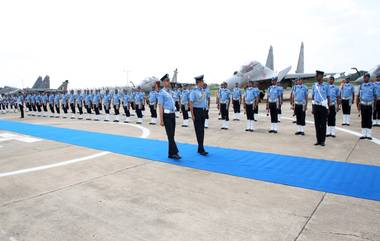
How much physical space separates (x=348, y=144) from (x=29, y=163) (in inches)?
316

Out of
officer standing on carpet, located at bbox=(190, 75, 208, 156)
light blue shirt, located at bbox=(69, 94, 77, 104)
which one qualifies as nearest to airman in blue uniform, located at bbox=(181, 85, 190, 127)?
officer standing on carpet, located at bbox=(190, 75, 208, 156)

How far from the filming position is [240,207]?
385 centimetres

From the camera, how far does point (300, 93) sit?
9.41 m

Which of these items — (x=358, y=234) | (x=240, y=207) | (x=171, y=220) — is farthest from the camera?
(x=240, y=207)

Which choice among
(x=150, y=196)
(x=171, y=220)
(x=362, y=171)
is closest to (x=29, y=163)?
(x=150, y=196)

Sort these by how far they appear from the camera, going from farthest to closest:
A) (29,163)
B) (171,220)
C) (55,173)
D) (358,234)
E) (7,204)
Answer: (29,163) < (55,173) < (7,204) < (171,220) < (358,234)

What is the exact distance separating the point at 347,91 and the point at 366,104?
10.3 feet

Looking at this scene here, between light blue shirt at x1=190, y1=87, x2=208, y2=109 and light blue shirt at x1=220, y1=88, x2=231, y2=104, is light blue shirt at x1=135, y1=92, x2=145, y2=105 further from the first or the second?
light blue shirt at x1=190, y1=87, x2=208, y2=109

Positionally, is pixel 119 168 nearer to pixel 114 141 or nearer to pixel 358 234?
pixel 114 141

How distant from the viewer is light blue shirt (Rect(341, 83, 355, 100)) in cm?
1160

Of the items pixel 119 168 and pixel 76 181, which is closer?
pixel 76 181

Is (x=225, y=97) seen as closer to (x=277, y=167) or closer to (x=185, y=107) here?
(x=185, y=107)

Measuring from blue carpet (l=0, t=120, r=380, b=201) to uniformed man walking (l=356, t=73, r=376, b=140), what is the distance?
3323mm

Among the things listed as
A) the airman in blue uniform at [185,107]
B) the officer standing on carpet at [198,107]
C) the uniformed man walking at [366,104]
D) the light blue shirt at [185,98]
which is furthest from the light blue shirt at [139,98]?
the uniformed man walking at [366,104]
